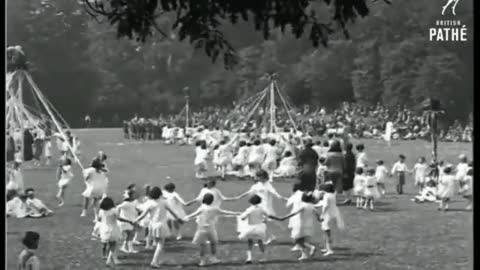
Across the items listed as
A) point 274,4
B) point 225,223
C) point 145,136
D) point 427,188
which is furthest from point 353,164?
point 145,136

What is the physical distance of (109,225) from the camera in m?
10.5

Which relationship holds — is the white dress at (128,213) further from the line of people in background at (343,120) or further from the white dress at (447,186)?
the line of people in background at (343,120)

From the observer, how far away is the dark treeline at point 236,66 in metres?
19.1

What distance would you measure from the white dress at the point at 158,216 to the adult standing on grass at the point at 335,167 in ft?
15.4

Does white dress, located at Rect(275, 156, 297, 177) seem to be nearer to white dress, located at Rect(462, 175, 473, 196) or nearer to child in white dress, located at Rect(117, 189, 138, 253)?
white dress, located at Rect(462, 175, 473, 196)

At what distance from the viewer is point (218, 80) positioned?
24.9 metres

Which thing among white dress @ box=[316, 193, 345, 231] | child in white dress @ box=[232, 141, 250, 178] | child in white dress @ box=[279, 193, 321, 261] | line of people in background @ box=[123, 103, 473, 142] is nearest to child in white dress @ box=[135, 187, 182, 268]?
child in white dress @ box=[279, 193, 321, 261]

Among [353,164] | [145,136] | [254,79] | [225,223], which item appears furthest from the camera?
[145,136]

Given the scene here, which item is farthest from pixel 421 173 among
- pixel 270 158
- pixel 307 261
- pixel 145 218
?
pixel 145 218

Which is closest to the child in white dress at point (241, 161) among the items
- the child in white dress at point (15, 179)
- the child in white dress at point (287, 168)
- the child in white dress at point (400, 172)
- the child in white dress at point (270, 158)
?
the child in white dress at point (270, 158)

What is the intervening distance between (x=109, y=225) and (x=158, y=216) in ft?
1.97

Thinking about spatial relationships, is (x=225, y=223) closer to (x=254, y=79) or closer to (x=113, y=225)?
(x=113, y=225)

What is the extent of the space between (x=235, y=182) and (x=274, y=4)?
12490 mm

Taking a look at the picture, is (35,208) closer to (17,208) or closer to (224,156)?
(17,208)
